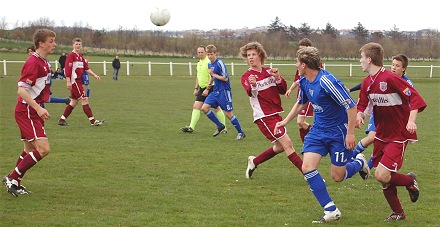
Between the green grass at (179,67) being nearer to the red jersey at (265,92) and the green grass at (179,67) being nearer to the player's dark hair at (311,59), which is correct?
the red jersey at (265,92)

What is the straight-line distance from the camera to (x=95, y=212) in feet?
22.8

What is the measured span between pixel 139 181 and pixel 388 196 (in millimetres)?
3466

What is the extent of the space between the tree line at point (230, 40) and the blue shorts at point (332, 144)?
52335 mm

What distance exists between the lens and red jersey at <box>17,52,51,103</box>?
7.64m

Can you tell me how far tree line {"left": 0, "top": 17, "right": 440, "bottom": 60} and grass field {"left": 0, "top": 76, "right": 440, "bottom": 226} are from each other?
47256 millimetres

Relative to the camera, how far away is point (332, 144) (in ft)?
22.2

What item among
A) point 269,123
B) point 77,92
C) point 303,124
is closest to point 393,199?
point 269,123

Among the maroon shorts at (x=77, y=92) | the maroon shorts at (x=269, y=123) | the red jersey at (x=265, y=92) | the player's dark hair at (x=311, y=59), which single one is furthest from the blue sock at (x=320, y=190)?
the maroon shorts at (x=77, y=92)

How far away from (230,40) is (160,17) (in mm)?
39196

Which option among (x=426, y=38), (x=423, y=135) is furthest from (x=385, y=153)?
(x=426, y=38)

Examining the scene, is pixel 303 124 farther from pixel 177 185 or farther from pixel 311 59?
pixel 311 59

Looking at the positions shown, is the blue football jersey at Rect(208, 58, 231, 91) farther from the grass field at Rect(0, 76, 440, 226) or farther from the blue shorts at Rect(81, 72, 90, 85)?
the blue shorts at Rect(81, 72, 90, 85)

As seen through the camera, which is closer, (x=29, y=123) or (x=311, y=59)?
(x=311, y=59)

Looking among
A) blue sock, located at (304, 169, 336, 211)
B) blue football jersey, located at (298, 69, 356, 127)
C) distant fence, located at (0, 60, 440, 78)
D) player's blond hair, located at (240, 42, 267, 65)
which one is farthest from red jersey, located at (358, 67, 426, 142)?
distant fence, located at (0, 60, 440, 78)
